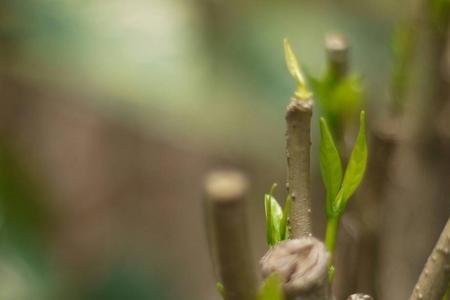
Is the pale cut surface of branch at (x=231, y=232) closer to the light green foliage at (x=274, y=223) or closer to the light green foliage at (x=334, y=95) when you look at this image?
the light green foliage at (x=274, y=223)

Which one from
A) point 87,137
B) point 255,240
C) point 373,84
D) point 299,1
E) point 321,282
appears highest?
point 321,282

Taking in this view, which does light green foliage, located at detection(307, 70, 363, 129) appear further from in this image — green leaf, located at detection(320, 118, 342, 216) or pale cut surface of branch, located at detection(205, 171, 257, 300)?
pale cut surface of branch, located at detection(205, 171, 257, 300)

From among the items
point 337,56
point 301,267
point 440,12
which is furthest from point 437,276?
point 440,12

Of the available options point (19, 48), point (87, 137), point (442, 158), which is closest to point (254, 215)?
Result: point (87, 137)

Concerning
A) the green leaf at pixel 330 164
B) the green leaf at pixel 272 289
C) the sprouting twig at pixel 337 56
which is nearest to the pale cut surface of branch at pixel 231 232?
the green leaf at pixel 272 289

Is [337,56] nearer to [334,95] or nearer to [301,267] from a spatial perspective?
[334,95]

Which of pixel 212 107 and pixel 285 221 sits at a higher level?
pixel 285 221

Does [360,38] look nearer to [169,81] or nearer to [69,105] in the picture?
[169,81]
